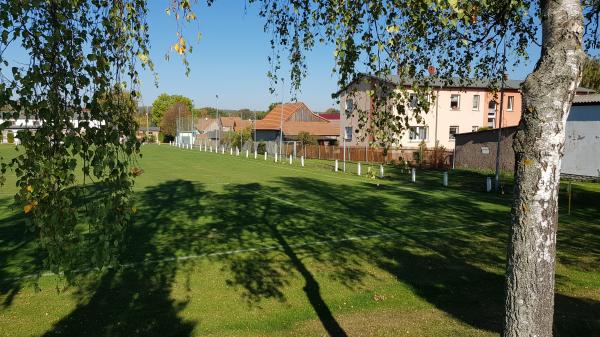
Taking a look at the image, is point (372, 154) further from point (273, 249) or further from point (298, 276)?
point (298, 276)

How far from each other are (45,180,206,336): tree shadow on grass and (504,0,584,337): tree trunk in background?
3085 mm

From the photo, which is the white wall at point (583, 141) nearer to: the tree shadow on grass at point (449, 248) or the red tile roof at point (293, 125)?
the tree shadow on grass at point (449, 248)

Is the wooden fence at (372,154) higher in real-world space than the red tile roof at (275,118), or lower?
lower

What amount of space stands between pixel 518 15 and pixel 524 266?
475cm

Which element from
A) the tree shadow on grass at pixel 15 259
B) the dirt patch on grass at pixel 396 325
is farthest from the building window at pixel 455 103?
the dirt patch on grass at pixel 396 325

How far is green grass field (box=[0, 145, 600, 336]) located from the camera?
6.91 metres

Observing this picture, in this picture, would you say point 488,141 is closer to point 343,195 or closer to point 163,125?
point 343,195

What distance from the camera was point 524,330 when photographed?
125 inches

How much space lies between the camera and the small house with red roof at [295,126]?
73.4 metres

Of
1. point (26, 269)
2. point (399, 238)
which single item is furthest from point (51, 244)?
point (399, 238)

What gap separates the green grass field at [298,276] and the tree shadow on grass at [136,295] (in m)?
0.03

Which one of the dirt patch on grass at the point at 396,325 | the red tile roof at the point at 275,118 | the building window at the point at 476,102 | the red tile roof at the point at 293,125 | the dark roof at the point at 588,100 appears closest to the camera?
the dirt patch on grass at the point at 396,325

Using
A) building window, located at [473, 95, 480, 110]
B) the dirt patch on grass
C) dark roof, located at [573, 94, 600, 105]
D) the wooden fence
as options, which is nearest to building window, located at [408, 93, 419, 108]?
the dirt patch on grass

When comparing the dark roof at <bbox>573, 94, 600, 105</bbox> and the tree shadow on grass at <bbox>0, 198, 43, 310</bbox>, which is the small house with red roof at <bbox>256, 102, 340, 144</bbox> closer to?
the dark roof at <bbox>573, 94, 600, 105</bbox>
